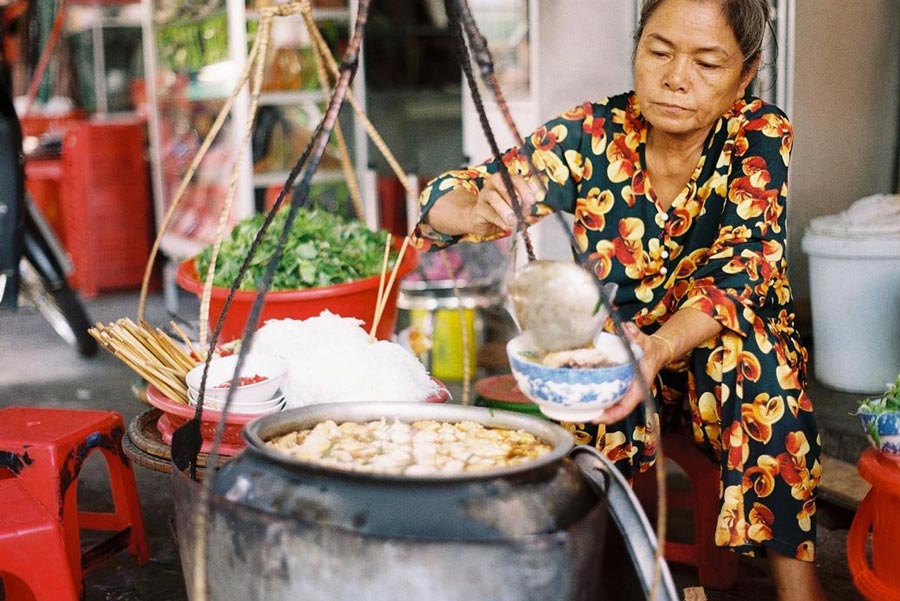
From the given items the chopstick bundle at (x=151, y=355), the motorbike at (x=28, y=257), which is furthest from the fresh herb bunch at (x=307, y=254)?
the motorbike at (x=28, y=257)

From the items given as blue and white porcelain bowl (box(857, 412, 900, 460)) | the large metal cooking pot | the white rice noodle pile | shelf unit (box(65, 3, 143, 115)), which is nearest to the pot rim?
the large metal cooking pot

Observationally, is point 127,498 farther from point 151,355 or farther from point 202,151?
point 202,151

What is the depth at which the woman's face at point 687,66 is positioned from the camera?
2066 millimetres

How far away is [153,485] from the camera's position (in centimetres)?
340

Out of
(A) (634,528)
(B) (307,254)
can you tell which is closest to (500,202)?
(A) (634,528)

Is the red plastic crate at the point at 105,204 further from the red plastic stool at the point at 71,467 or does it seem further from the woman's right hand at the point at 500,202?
the woman's right hand at the point at 500,202

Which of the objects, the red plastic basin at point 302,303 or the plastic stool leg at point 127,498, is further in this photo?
the red plastic basin at point 302,303

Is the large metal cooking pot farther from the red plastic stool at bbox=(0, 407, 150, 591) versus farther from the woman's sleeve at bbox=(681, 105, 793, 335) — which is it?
the red plastic stool at bbox=(0, 407, 150, 591)

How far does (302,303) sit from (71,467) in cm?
78

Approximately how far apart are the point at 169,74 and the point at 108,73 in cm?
172

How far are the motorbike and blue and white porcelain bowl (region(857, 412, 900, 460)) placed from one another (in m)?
2.87

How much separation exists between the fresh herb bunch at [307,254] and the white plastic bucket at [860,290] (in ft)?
5.16

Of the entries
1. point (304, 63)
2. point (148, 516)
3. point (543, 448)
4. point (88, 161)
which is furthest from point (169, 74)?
point (543, 448)

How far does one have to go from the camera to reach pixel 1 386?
15.4 ft
